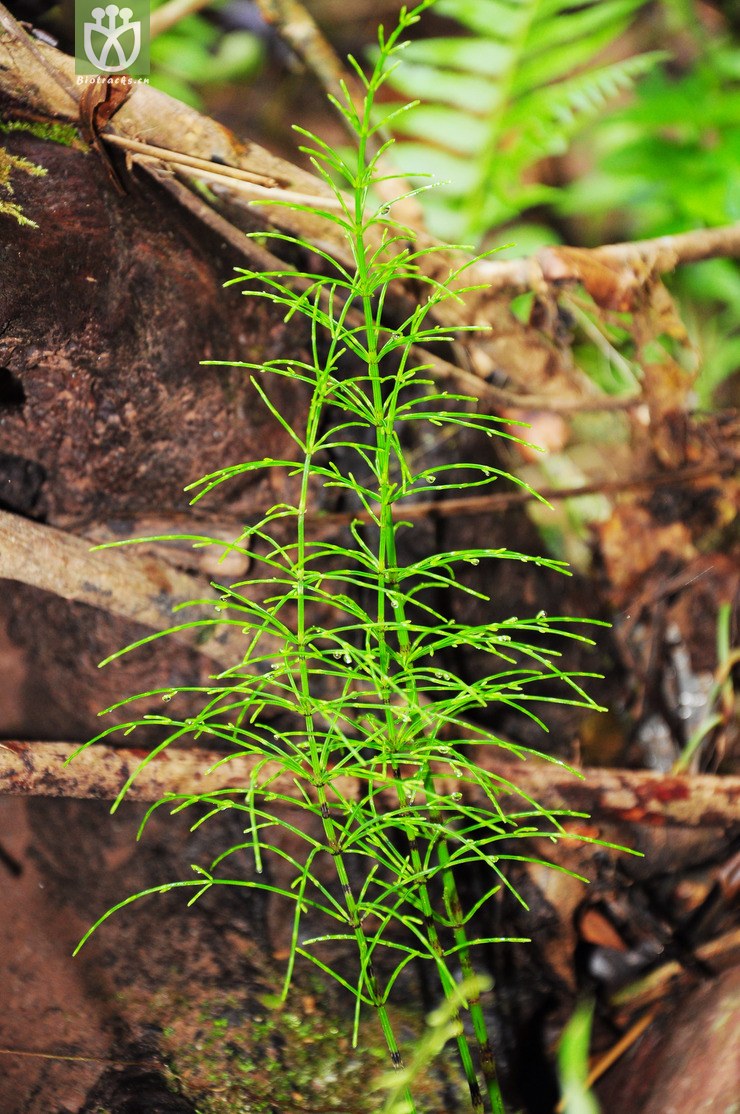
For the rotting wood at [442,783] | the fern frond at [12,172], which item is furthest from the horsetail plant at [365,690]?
the fern frond at [12,172]

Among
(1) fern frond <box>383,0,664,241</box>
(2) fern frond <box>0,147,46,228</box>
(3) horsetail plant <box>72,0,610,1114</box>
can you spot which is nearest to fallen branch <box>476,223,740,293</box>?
(3) horsetail plant <box>72,0,610,1114</box>

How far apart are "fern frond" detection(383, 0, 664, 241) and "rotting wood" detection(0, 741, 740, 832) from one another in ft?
5.96

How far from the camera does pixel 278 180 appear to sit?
62.6 inches

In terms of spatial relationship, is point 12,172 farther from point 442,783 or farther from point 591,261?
point 442,783

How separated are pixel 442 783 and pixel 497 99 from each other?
2.34 m

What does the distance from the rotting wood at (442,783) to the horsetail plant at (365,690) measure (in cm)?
3

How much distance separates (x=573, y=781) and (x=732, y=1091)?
56cm

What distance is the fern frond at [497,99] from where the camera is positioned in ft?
8.68

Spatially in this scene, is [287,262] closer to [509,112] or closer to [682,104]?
[509,112]

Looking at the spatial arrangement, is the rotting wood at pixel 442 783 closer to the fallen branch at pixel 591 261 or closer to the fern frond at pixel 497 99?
the fallen branch at pixel 591 261

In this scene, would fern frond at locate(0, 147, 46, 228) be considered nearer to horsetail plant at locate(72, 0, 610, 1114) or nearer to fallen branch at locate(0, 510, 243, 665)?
horsetail plant at locate(72, 0, 610, 1114)

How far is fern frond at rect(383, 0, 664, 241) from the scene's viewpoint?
265 centimetres

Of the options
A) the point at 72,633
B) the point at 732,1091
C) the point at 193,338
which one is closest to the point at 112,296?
the point at 193,338

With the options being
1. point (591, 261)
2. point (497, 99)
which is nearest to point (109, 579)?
point (591, 261)
